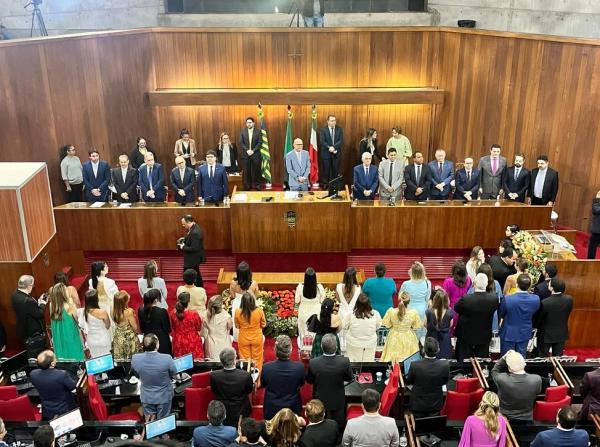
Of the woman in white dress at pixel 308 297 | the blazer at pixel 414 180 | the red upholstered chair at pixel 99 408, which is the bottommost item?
the red upholstered chair at pixel 99 408

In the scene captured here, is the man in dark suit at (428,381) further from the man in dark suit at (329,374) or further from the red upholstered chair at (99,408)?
the red upholstered chair at (99,408)

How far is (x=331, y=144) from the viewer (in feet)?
38.6

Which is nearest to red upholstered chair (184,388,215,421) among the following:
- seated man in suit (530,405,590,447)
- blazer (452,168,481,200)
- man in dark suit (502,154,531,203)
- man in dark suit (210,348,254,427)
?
man in dark suit (210,348,254,427)

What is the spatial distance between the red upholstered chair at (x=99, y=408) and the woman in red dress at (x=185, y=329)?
0.80 m

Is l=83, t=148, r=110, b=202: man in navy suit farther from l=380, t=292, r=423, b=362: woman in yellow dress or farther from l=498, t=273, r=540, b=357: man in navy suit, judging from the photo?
l=498, t=273, r=540, b=357: man in navy suit

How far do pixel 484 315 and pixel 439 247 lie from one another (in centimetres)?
303

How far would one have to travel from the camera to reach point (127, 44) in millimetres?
11930

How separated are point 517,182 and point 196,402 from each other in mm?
6035

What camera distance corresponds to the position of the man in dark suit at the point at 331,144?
1170 cm

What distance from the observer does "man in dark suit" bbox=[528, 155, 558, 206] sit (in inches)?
363

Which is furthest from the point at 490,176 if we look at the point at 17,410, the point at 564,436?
the point at 17,410

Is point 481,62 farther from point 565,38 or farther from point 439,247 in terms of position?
point 439,247

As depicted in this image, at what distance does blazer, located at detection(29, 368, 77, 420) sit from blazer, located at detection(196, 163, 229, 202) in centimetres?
459

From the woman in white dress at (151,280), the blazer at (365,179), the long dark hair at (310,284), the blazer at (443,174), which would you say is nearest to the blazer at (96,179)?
the woman in white dress at (151,280)
